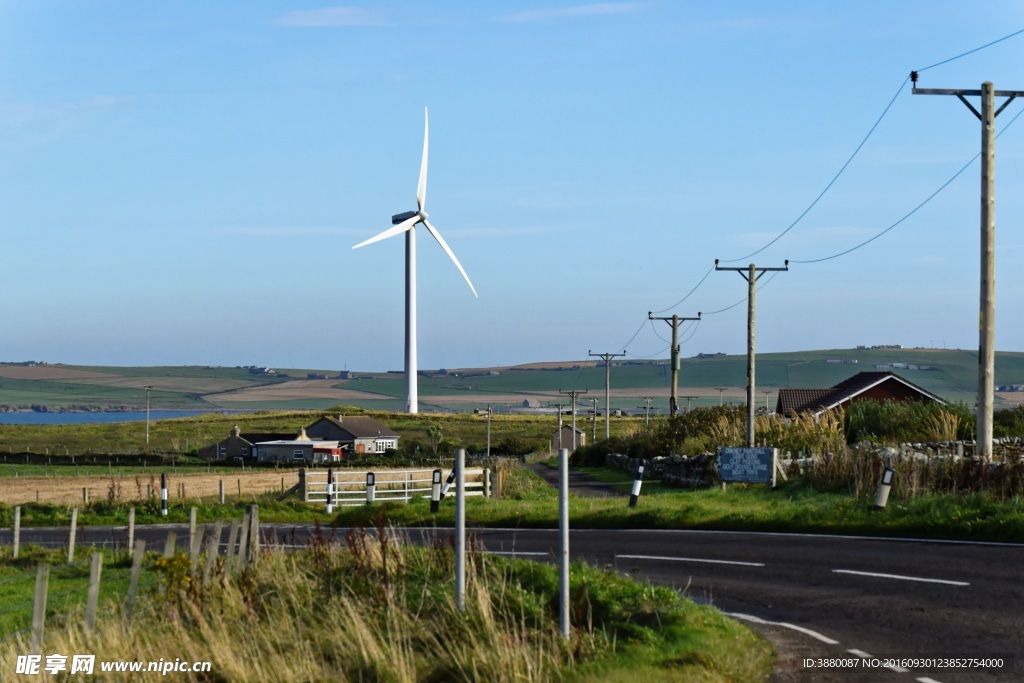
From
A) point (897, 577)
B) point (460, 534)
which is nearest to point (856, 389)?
point (897, 577)

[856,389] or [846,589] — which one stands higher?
[856,389]

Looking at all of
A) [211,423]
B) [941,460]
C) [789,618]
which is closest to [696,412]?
[941,460]

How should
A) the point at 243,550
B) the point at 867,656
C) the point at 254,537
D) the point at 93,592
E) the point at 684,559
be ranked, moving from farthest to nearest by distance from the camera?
the point at 684,559, the point at 254,537, the point at 243,550, the point at 93,592, the point at 867,656

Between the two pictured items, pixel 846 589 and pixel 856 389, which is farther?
pixel 856 389

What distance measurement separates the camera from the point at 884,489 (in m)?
24.4

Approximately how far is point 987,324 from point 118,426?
6173 inches

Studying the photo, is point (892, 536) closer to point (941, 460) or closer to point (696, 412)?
point (941, 460)

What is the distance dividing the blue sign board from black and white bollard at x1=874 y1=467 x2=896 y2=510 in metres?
8.33

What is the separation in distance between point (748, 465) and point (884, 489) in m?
9.88

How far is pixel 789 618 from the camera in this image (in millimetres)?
14117

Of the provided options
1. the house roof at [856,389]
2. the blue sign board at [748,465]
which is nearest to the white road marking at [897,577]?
the blue sign board at [748,465]

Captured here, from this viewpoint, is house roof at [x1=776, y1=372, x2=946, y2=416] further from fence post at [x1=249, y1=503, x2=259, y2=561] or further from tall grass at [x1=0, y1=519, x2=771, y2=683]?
tall grass at [x1=0, y1=519, x2=771, y2=683]

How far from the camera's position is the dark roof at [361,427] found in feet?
444

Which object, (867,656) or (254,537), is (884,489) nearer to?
(867,656)
